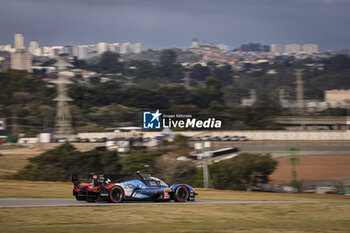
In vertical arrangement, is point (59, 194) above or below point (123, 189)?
below

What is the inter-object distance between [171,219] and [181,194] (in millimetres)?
4492

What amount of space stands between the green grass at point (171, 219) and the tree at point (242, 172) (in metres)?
29.3

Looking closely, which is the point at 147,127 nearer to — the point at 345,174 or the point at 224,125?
the point at 224,125

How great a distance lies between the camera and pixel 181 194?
61.9 ft

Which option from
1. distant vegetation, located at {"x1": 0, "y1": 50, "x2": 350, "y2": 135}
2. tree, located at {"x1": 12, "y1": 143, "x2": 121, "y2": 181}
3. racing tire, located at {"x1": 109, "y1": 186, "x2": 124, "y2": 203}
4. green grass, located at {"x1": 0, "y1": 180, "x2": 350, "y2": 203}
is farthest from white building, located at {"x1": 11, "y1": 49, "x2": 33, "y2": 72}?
racing tire, located at {"x1": 109, "y1": 186, "x2": 124, "y2": 203}

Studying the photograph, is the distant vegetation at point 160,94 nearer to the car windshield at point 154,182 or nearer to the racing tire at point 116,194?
the car windshield at point 154,182

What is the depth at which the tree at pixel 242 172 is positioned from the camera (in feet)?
156

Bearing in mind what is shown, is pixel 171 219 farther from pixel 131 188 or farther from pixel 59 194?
pixel 59 194

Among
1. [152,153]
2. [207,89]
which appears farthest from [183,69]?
[152,153]

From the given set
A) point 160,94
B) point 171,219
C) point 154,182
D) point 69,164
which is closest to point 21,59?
point 160,94

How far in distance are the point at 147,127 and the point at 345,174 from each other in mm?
26100

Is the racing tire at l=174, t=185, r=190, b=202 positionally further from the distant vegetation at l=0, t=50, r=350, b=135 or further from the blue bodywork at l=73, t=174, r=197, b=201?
the distant vegetation at l=0, t=50, r=350, b=135

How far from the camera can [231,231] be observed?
12750 mm

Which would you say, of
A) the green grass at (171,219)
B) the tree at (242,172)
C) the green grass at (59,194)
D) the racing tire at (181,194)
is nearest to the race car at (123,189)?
the racing tire at (181,194)
